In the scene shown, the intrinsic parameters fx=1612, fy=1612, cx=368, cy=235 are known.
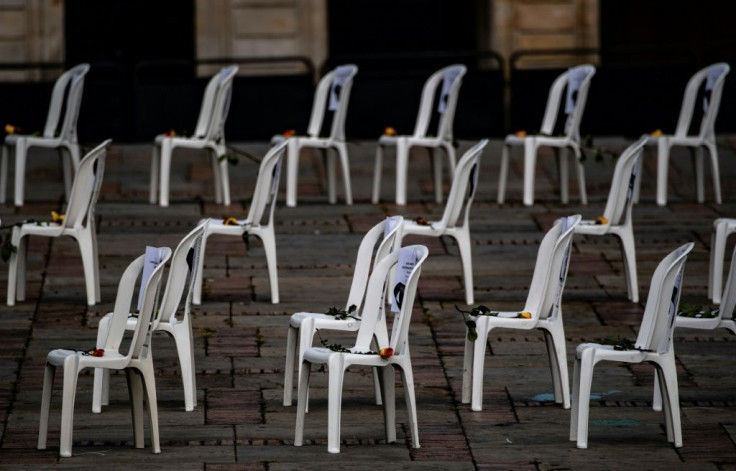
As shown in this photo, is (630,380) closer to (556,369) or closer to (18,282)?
(556,369)

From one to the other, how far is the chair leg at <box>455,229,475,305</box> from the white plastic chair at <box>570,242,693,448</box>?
3110mm

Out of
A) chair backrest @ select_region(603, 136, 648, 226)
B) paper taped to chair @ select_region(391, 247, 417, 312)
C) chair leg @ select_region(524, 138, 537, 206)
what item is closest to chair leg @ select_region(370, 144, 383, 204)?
chair leg @ select_region(524, 138, 537, 206)

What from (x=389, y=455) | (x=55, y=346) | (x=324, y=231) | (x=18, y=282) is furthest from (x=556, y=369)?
(x=324, y=231)

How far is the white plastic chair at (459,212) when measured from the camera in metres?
10.7

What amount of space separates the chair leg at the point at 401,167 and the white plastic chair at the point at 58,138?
9.38ft

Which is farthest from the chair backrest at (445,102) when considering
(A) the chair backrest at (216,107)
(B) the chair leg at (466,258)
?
(B) the chair leg at (466,258)

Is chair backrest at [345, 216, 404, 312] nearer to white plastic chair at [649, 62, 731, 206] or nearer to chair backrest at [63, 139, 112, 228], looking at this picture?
chair backrest at [63, 139, 112, 228]

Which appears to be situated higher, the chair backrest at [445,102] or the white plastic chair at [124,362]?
the chair backrest at [445,102]

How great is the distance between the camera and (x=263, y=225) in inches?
437

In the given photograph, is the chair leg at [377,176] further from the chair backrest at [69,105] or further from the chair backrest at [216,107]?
the chair backrest at [69,105]

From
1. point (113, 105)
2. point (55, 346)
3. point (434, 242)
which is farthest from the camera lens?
point (113, 105)

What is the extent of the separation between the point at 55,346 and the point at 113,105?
8422 mm

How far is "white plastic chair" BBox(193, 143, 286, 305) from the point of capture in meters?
10.8

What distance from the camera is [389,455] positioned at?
784cm
